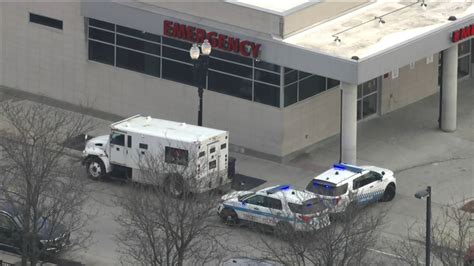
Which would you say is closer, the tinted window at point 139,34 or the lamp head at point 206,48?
the lamp head at point 206,48

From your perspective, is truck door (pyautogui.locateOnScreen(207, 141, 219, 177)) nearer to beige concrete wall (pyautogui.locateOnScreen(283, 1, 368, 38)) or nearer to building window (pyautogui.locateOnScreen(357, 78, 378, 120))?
beige concrete wall (pyautogui.locateOnScreen(283, 1, 368, 38))

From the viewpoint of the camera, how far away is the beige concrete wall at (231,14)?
181 feet

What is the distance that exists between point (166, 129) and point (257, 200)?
210 inches

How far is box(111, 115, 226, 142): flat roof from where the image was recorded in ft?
172

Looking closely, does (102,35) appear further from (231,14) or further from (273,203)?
(273,203)

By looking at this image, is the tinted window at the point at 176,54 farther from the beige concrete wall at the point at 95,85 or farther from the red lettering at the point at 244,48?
the red lettering at the point at 244,48

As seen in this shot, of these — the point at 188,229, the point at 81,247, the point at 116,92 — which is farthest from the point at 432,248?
the point at 116,92

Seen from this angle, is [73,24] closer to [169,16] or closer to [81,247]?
[169,16]

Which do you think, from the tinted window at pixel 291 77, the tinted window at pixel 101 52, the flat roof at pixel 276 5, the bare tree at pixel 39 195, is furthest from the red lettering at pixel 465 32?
the bare tree at pixel 39 195

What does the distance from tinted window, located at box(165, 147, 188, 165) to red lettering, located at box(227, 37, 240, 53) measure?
559cm

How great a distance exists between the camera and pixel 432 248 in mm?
43312

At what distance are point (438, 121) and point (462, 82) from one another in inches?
220

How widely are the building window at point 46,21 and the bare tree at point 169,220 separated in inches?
599

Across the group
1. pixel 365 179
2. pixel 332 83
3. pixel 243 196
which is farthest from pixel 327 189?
pixel 332 83
